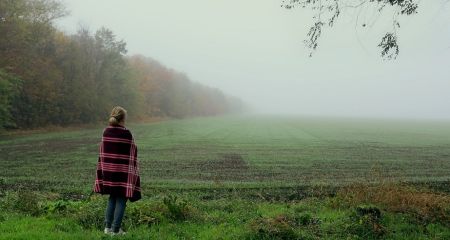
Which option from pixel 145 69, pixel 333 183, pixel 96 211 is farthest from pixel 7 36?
pixel 145 69

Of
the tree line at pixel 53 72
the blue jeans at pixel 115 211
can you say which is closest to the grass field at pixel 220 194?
the blue jeans at pixel 115 211

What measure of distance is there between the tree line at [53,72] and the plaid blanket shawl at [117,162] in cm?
3462

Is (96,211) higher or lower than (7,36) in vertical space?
lower

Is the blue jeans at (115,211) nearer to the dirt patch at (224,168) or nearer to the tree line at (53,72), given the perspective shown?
the dirt patch at (224,168)

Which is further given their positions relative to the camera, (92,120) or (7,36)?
(92,120)

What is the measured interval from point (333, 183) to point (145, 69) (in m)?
102

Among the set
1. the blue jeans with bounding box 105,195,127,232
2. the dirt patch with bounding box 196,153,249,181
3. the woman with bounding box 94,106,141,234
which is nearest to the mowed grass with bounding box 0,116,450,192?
the dirt patch with bounding box 196,153,249,181

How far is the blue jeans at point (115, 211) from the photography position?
8180 mm

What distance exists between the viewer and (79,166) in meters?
24.3

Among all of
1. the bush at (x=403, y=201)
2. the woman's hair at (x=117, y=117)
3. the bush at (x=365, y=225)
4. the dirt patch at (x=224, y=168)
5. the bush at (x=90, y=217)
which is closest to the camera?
the woman's hair at (x=117, y=117)

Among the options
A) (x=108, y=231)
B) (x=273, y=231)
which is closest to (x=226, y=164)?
(x=273, y=231)

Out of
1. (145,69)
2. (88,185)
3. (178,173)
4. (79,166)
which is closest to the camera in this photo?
(88,185)

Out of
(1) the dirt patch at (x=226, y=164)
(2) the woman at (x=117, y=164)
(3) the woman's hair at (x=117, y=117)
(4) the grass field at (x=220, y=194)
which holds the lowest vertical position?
(1) the dirt patch at (x=226, y=164)

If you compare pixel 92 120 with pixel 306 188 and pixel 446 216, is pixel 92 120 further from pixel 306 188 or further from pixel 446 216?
pixel 446 216
